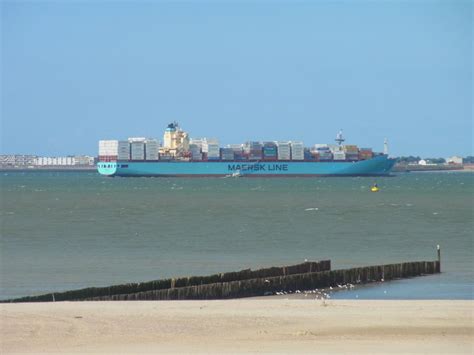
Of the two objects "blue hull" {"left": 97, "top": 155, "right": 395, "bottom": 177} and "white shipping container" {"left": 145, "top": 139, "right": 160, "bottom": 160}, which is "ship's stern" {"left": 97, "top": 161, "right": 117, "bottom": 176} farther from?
"white shipping container" {"left": 145, "top": 139, "right": 160, "bottom": 160}

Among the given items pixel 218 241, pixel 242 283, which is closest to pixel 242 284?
pixel 242 283

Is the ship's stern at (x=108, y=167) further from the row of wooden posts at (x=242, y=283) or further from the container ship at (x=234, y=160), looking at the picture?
the row of wooden posts at (x=242, y=283)

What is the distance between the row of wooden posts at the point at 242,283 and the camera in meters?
19.1

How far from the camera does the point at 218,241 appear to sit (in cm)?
3666

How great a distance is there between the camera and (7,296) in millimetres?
21062

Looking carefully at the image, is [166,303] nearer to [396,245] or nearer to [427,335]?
[427,335]

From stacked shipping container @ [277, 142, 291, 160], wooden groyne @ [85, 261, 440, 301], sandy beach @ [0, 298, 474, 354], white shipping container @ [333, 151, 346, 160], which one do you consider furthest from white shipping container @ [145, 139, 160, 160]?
sandy beach @ [0, 298, 474, 354]

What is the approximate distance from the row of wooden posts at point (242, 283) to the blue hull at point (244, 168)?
121 m

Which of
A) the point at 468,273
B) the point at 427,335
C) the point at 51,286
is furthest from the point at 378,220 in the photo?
the point at 427,335

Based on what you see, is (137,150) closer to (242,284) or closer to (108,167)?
(108,167)

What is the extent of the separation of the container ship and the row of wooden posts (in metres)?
121

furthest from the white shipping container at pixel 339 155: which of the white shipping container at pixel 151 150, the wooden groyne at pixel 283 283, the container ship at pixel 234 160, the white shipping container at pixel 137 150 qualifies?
the wooden groyne at pixel 283 283

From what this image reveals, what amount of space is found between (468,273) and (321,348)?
1328 centimetres

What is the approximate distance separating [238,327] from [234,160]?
132 m
